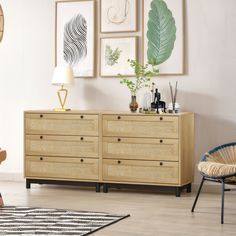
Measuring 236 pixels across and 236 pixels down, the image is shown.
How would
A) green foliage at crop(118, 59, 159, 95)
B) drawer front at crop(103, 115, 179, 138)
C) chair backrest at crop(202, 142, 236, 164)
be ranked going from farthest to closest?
green foliage at crop(118, 59, 159, 95)
drawer front at crop(103, 115, 179, 138)
chair backrest at crop(202, 142, 236, 164)

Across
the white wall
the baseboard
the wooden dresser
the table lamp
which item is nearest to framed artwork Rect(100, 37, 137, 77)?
the white wall

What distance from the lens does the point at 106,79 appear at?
7.31 metres

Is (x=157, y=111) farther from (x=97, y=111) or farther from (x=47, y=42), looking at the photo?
(x=47, y=42)

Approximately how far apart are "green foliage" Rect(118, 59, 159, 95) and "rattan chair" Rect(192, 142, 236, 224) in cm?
125

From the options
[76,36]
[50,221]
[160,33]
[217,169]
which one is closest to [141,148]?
[160,33]

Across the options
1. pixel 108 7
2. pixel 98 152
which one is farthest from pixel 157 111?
pixel 108 7

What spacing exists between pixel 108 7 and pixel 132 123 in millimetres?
1303

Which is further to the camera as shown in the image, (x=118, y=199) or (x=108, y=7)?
(x=108, y=7)

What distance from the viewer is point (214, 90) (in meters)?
6.89

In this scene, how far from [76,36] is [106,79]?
550 millimetres

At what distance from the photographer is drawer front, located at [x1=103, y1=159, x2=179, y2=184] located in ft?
21.7

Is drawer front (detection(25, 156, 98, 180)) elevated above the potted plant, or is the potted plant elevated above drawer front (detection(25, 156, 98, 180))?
the potted plant

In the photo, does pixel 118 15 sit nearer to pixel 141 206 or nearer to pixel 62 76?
pixel 62 76

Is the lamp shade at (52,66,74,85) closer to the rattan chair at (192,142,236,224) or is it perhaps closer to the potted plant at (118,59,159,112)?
the potted plant at (118,59,159,112)
